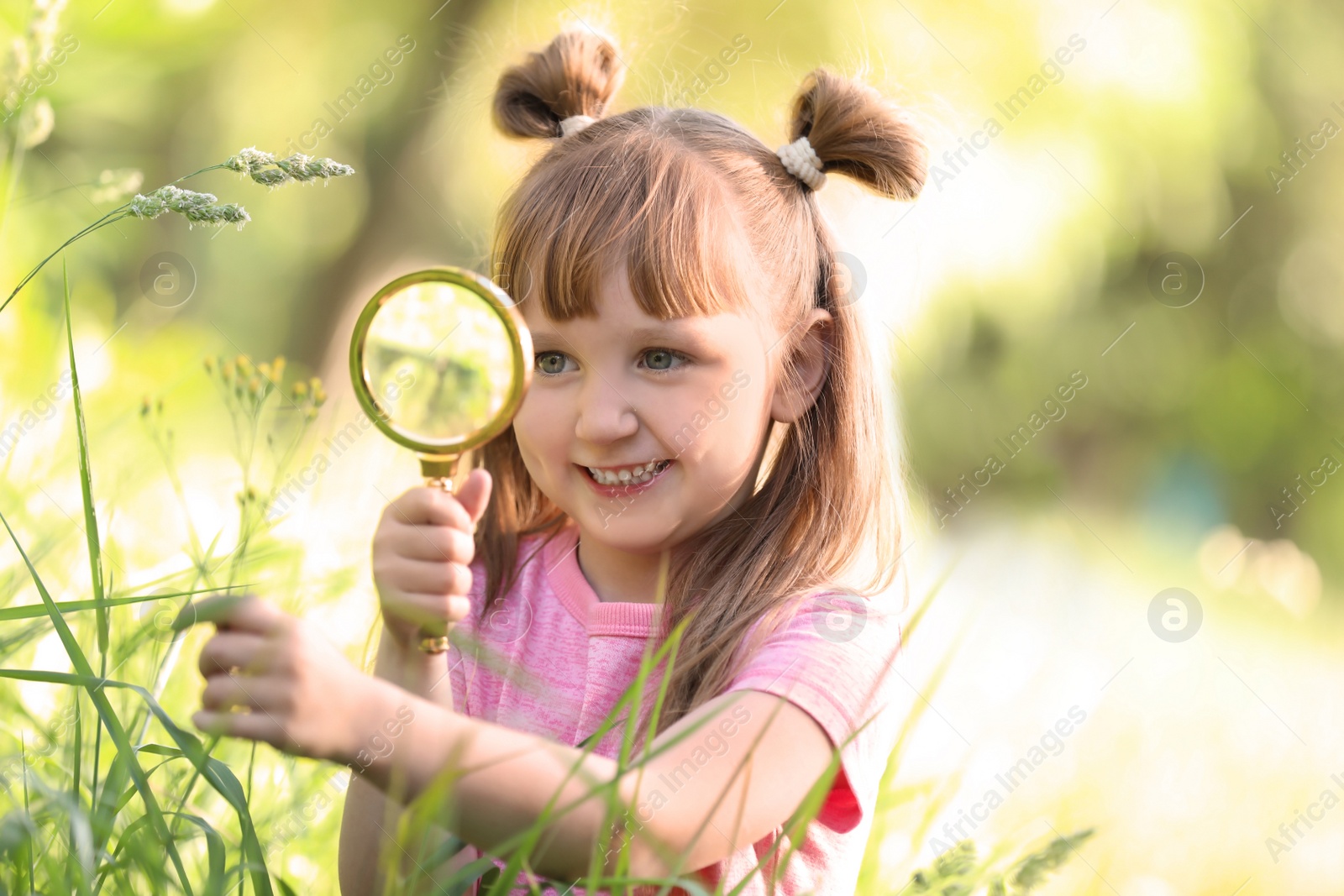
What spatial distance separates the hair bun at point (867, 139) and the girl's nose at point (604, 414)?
56cm

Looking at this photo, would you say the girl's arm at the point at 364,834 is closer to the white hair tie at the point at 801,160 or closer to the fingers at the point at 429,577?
the fingers at the point at 429,577

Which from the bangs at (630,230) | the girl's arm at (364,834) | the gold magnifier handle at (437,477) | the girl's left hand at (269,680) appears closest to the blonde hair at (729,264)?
the bangs at (630,230)

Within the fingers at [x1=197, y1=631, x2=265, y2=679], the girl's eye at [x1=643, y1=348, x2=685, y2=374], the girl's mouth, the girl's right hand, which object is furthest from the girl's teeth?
the fingers at [x1=197, y1=631, x2=265, y2=679]

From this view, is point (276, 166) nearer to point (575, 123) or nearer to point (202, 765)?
point (202, 765)

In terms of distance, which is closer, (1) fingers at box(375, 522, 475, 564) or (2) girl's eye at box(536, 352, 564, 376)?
(1) fingers at box(375, 522, 475, 564)

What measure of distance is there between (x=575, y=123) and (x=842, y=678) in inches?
38.1

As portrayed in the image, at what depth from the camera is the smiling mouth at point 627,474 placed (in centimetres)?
156

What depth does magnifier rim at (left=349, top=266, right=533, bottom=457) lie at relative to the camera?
103cm

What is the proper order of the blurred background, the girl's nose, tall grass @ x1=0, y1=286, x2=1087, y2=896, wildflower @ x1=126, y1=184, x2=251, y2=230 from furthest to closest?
the blurred background
the girl's nose
wildflower @ x1=126, y1=184, x2=251, y2=230
tall grass @ x1=0, y1=286, x2=1087, y2=896

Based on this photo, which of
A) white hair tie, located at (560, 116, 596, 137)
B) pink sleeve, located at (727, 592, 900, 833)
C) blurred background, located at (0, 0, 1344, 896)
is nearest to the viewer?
pink sleeve, located at (727, 592, 900, 833)

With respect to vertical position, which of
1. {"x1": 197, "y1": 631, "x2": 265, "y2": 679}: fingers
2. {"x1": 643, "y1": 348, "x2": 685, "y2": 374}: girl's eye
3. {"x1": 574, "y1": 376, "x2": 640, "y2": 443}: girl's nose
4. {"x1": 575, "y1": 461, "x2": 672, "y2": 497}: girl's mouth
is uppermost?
{"x1": 643, "y1": 348, "x2": 685, "y2": 374}: girl's eye

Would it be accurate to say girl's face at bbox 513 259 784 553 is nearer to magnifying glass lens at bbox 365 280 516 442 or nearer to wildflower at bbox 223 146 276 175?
magnifying glass lens at bbox 365 280 516 442

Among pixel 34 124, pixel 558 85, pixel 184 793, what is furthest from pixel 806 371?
pixel 34 124

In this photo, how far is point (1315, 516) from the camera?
726cm
